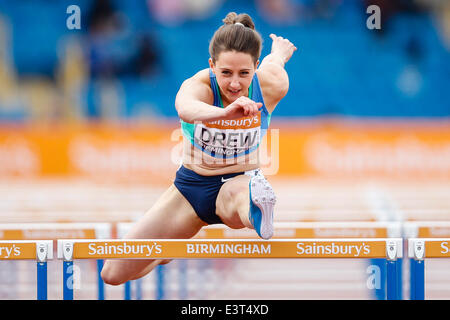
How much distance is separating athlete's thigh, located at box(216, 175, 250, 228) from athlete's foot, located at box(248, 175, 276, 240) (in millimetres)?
153

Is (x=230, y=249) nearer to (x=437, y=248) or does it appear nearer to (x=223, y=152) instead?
(x=223, y=152)

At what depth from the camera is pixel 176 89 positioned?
12836 millimetres

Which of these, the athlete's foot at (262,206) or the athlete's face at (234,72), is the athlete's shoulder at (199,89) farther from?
the athlete's foot at (262,206)

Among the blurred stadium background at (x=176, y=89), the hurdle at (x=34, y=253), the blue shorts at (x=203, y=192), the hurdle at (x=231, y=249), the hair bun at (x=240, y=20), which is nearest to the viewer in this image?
the hurdle at (x=231, y=249)

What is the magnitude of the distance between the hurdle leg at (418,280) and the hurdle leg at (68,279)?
5.55ft

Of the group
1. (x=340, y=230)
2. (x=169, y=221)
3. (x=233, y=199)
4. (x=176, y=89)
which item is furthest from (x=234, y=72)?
(x=176, y=89)

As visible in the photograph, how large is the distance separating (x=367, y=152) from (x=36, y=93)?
6.64 m

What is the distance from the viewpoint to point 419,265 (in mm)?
3150

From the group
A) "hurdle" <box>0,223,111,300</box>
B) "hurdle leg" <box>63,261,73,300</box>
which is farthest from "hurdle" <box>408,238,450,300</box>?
"hurdle" <box>0,223,111,300</box>

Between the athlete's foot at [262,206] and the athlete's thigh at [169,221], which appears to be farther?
the athlete's thigh at [169,221]

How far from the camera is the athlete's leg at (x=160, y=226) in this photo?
11.3ft

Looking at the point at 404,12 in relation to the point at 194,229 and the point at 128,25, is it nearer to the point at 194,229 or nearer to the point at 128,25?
the point at 128,25

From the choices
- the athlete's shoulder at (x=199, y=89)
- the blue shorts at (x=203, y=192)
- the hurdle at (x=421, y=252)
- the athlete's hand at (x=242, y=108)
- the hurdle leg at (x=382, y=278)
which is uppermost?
the athlete's shoulder at (x=199, y=89)

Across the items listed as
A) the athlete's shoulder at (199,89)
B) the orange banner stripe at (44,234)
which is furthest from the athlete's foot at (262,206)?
the orange banner stripe at (44,234)
